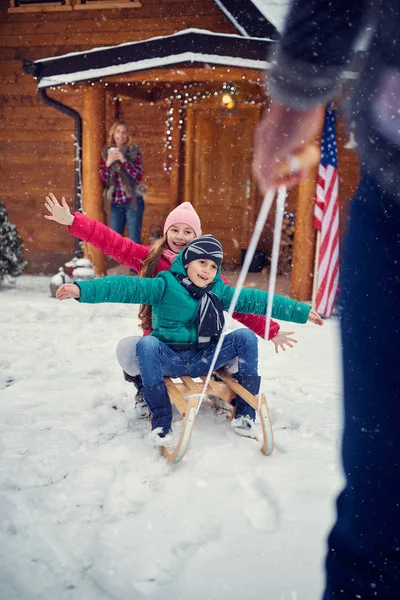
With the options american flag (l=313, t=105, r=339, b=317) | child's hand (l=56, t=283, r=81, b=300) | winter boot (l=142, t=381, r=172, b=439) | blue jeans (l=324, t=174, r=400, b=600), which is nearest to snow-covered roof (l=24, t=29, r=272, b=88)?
american flag (l=313, t=105, r=339, b=317)

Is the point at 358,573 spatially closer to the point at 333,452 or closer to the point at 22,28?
the point at 333,452

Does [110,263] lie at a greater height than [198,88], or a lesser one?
lesser

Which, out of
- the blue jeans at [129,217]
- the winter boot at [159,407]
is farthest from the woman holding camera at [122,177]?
the winter boot at [159,407]

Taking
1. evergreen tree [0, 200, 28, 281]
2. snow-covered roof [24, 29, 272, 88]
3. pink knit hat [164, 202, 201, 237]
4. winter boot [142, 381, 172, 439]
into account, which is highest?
snow-covered roof [24, 29, 272, 88]

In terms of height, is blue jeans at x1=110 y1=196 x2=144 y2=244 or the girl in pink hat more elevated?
the girl in pink hat

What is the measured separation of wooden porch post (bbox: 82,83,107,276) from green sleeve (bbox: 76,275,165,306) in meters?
4.53

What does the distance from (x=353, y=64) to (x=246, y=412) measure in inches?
77.8

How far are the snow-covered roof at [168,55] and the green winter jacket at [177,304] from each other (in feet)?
13.6

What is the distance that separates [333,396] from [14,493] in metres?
2.26

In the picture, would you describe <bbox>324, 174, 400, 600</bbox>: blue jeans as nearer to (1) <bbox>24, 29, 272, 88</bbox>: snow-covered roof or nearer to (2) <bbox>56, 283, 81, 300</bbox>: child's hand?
(2) <bbox>56, 283, 81, 300</bbox>: child's hand

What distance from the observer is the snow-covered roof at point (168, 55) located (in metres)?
5.94

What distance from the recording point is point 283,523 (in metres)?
1.99

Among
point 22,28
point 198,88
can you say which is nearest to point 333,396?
point 198,88

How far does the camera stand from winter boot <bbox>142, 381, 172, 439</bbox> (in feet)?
8.50
